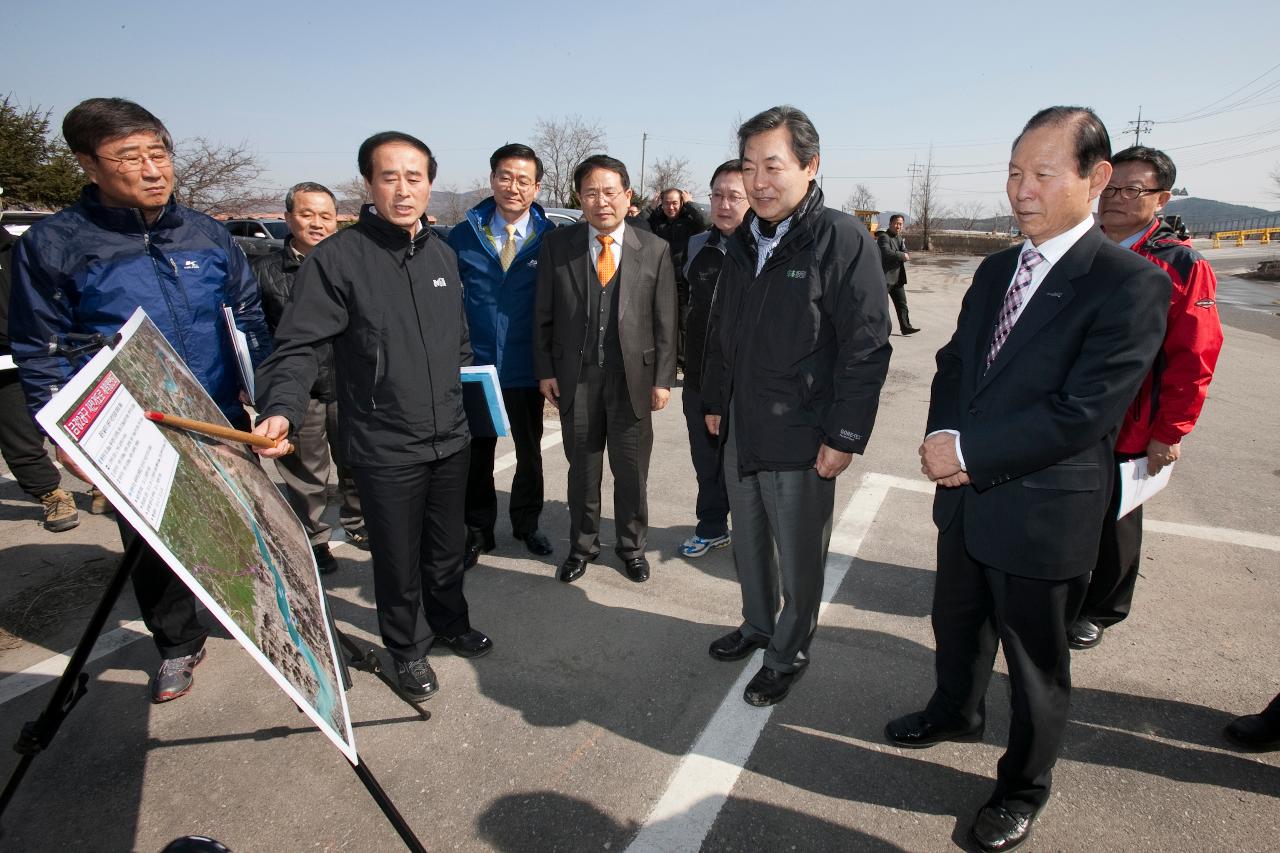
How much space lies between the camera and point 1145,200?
294cm

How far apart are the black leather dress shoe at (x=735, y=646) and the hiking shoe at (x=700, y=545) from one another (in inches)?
40.0

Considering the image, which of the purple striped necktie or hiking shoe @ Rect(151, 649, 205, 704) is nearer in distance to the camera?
the purple striped necktie

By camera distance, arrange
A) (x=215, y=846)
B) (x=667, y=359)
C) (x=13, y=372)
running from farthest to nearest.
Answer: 1. (x=13, y=372)
2. (x=667, y=359)
3. (x=215, y=846)

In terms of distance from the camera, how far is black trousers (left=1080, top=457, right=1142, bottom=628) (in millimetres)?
3086

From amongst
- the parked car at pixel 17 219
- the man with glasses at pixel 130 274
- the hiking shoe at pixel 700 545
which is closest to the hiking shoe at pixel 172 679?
the man with glasses at pixel 130 274

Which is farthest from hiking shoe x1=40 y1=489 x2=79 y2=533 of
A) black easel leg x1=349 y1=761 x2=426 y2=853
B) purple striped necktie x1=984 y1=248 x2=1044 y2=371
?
purple striped necktie x1=984 y1=248 x2=1044 y2=371

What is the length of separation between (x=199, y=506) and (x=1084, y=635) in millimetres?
3581

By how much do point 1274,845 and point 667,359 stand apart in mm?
2961

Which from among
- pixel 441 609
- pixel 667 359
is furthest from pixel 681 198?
pixel 441 609

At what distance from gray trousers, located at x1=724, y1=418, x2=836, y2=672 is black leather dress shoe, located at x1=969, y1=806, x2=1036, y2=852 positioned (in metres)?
0.86

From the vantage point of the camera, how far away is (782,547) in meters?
2.74

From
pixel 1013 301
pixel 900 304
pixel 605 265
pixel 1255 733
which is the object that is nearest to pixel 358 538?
pixel 605 265

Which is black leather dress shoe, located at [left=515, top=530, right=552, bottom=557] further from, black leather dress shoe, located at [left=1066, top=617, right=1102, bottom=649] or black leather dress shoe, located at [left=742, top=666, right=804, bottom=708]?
black leather dress shoe, located at [left=1066, top=617, right=1102, bottom=649]

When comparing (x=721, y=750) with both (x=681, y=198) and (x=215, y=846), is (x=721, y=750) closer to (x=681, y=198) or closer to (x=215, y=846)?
(x=215, y=846)
